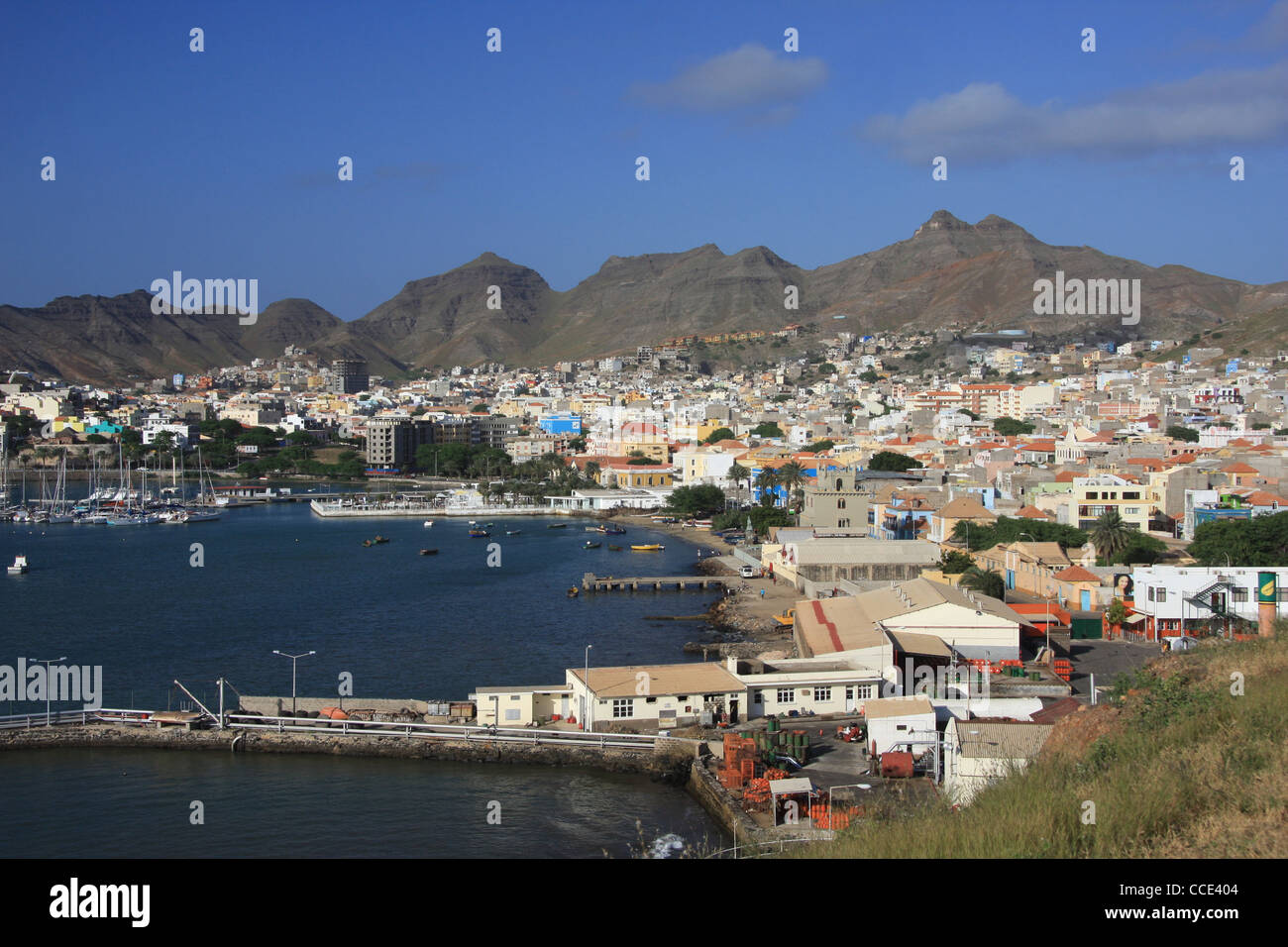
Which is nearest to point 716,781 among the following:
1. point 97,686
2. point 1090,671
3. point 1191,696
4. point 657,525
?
point 1191,696

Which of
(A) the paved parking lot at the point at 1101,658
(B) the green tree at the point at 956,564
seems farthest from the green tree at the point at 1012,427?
(A) the paved parking lot at the point at 1101,658

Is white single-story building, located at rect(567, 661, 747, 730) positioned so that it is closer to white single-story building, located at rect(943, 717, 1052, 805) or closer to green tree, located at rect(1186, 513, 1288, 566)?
white single-story building, located at rect(943, 717, 1052, 805)

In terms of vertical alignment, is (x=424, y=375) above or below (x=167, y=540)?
above

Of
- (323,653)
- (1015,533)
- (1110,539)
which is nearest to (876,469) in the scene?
(1015,533)

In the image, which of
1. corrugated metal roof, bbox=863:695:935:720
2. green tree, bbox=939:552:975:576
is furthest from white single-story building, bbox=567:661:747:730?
green tree, bbox=939:552:975:576

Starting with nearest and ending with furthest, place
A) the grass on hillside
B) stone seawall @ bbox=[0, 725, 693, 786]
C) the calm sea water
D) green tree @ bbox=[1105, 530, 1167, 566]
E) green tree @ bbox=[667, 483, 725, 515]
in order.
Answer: the grass on hillside
the calm sea water
stone seawall @ bbox=[0, 725, 693, 786]
green tree @ bbox=[1105, 530, 1167, 566]
green tree @ bbox=[667, 483, 725, 515]
